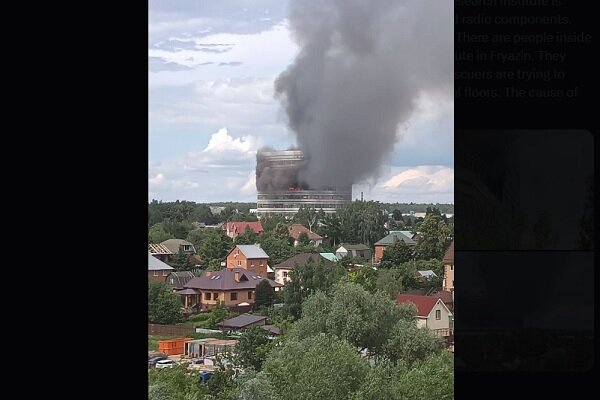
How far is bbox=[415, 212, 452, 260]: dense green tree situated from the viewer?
15.0 ft

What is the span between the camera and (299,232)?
4.57 meters

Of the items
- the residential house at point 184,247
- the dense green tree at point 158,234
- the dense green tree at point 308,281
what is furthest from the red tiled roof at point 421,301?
the dense green tree at point 158,234

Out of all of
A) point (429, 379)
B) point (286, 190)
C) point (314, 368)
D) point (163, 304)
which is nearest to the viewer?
point (286, 190)

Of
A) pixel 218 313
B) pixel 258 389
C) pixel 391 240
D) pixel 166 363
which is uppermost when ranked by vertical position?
pixel 391 240

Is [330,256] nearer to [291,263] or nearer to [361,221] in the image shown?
[291,263]

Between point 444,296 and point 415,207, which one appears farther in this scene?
point 444,296

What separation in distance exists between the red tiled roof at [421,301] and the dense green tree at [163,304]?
56.8 inches

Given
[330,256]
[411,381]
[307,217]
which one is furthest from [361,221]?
[411,381]

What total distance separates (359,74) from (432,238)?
111cm

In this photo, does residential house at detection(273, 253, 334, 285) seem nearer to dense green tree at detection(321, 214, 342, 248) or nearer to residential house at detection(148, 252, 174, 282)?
dense green tree at detection(321, 214, 342, 248)
